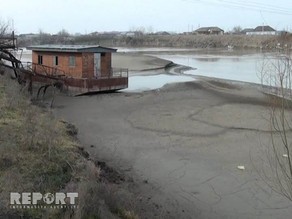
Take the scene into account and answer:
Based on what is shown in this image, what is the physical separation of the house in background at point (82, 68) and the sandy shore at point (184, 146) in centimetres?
137

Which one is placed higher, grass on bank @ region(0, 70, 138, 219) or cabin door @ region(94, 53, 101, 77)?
cabin door @ region(94, 53, 101, 77)

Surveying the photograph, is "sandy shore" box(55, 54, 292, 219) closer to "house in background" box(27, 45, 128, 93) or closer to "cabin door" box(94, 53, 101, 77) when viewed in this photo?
"house in background" box(27, 45, 128, 93)

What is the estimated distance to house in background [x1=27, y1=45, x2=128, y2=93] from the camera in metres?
29.0

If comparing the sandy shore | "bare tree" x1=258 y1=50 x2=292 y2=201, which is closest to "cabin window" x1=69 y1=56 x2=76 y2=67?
the sandy shore

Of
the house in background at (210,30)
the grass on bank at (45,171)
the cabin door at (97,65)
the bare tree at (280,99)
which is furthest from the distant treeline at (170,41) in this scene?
the bare tree at (280,99)

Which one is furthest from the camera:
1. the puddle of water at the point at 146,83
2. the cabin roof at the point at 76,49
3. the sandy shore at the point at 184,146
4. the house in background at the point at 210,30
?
the house in background at the point at 210,30

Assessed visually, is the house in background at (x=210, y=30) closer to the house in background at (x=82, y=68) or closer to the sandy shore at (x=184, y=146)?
the house in background at (x=82, y=68)

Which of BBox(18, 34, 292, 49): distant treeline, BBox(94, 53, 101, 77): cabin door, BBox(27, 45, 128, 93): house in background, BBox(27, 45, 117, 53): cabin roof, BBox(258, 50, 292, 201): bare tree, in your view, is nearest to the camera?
BBox(258, 50, 292, 201): bare tree

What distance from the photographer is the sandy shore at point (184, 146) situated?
10.1 metres

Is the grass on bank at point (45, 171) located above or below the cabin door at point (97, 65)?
below

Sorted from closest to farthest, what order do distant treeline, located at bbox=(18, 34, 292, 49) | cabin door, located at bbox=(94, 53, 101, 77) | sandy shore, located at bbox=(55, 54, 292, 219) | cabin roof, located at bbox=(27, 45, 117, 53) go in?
1. sandy shore, located at bbox=(55, 54, 292, 219)
2. cabin roof, located at bbox=(27, 45, 117, 53)
3. cabin door, located at bbox=(94, 53, 101, 77)
4. distant treeline, located at bbox=(18, 34, 292, 49)

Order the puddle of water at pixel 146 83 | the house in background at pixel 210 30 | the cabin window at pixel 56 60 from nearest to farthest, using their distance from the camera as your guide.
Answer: the cabin window at pixel 56 60
the puddle of water at pixel 146 83
the house in background at pixel 210 30

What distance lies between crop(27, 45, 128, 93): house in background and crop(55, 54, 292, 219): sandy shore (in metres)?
1.37

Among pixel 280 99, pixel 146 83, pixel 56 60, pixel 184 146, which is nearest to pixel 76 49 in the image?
pixel 56 60
